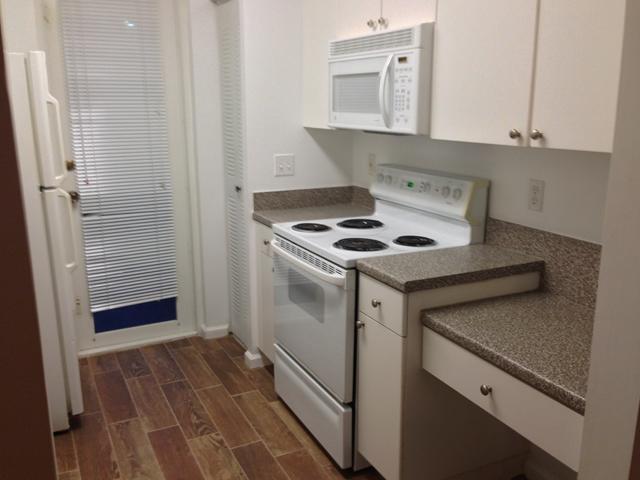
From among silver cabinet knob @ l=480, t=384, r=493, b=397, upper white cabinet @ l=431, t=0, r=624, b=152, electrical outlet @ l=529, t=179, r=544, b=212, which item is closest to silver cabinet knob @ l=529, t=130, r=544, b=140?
upper white cabinet @ l=431, t=0, r=624, b=152

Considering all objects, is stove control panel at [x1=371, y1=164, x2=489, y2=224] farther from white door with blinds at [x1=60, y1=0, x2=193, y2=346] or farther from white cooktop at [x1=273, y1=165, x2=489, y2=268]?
white door with blinds at [x1=60, y1=0, x2=193, y2=346]

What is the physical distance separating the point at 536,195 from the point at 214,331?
90.1 inches

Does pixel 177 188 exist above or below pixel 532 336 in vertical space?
above

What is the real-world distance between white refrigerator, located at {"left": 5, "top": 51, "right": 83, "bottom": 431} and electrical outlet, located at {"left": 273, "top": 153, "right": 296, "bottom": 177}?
107 cm

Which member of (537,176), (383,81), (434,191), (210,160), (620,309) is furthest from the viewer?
(210,160)

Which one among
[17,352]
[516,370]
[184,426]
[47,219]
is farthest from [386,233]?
[17,352]

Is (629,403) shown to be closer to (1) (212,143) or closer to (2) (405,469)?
(2) (405,469)

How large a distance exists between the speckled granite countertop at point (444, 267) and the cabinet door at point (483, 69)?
1.47 feet

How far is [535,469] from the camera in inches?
90.5

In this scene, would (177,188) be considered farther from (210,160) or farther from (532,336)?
(532,336)

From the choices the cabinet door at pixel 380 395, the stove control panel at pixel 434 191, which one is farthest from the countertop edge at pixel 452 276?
the stove control panel at pixel 434 191

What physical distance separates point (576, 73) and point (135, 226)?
2647 millimetres

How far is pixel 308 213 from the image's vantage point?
303 cm

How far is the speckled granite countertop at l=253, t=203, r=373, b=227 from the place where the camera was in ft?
9.50
